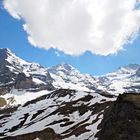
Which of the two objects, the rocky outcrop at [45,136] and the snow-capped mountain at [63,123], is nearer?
the snow-capped mountain at [63,123]

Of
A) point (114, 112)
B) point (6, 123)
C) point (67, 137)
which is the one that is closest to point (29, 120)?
point (6, 123)

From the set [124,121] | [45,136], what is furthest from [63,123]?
[124,121]

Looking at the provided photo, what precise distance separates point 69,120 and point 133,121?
71774 mm

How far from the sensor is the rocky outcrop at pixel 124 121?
197 feet

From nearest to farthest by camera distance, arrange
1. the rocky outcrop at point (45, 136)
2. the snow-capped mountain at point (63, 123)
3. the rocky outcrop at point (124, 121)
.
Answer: the rocky outcrop at point (124, 121), the snow-capped mountain at point (63, 123), the rocky outcrop at point (45, 136)

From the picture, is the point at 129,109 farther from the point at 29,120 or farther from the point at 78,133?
the point at 29,120

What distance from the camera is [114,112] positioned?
6888 centimetres

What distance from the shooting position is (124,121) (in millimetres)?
63594

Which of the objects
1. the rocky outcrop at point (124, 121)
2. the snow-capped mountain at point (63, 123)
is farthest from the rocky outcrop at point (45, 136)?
the rocky outcrop at point (124, 121)

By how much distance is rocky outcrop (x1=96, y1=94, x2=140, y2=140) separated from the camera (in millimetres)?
60125

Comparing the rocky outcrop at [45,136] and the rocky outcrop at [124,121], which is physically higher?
the rocky outcrop at [45,136]

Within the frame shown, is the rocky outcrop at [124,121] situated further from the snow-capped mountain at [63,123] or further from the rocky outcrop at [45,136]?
the rocky outcrop at [45,136]

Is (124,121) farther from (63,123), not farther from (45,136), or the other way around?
(63,123)

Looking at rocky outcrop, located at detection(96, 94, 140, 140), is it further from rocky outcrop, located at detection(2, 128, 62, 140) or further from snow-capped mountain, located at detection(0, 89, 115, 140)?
rocky outcrop, located at detection(2, 128, 62, 140)
